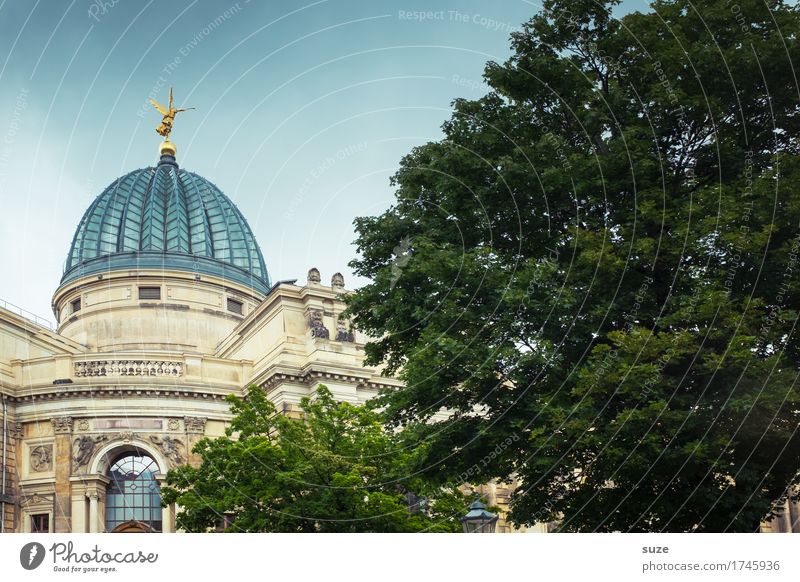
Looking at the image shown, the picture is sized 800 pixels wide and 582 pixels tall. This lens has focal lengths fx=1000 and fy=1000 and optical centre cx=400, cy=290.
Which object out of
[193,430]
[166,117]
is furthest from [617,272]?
[166,117]

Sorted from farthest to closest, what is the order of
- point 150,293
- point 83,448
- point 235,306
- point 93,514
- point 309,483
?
point 235,306 → point 150,293 → point 83,448 → point 93,514 → point 309,483

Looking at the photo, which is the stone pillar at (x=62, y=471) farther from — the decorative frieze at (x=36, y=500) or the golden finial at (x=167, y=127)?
the golden finial at (x=167, y=127)

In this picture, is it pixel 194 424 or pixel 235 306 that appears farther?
pixel 235 306

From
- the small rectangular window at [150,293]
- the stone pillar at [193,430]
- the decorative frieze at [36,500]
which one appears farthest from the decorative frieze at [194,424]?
the small rectangular window at [150,293]

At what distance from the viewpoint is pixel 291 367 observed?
150 feet

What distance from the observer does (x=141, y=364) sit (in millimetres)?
44688

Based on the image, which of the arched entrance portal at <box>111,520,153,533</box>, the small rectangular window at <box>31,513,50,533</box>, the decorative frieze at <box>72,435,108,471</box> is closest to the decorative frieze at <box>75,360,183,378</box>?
the decorative frieze at <box>72,435,108,471</box>

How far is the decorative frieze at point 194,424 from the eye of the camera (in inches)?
1763

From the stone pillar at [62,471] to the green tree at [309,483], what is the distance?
12400 mm

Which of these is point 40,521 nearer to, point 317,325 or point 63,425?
point 63,425

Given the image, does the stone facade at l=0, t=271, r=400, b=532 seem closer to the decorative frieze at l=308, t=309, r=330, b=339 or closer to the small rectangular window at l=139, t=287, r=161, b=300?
the decorative frieze at l=308, t=309, r=330, b=339

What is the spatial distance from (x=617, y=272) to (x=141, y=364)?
28.5 metres

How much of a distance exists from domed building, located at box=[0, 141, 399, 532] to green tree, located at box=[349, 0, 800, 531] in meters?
14.6
